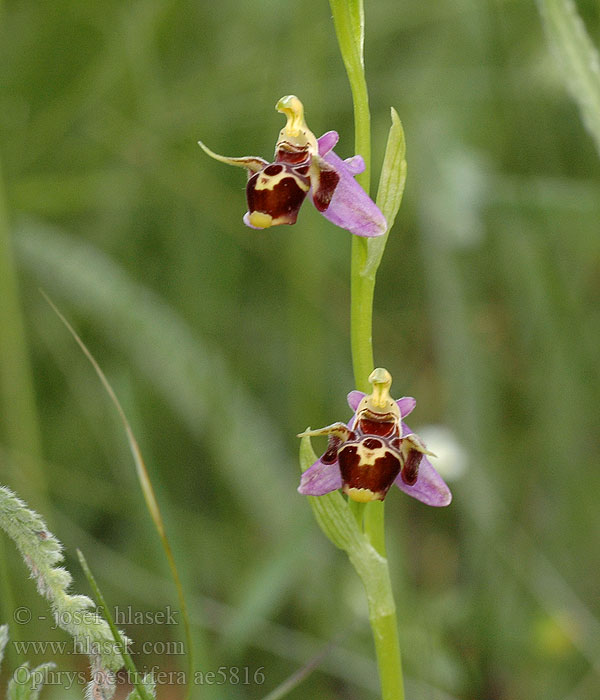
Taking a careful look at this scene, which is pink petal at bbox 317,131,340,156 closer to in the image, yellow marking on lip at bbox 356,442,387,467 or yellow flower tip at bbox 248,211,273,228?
yellow flower tip at bbox 248,211,273,228

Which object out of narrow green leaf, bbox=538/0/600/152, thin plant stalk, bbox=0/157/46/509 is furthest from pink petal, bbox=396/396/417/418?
thin plant stalk, bbox=0/157/46/509

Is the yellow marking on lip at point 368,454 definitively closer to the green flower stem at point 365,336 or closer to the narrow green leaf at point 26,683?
the green flower stem at point 365,336

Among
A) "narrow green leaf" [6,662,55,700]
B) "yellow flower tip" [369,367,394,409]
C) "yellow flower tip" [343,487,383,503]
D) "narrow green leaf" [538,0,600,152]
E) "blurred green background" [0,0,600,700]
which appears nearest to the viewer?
"narrow green leaf" [6,662,55,700]

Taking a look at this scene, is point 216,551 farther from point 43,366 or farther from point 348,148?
point 348,148

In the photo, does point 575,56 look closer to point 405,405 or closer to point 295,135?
point 295,135

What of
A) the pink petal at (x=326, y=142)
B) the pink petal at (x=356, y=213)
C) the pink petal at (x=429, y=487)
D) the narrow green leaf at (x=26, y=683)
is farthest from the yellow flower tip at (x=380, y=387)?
the narrow green leaf at (x=26, y=683)

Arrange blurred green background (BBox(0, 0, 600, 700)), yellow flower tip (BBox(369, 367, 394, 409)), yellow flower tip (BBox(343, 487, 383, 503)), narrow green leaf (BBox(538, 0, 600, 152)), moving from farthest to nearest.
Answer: blurred green background (BBox(0, 0, 600, 700)) < narrow green leaf (BBox(538, 0, 600, 152)) < yellow flower tip (BBox(369, 367, 394, 409)) < yellow flower tip (BBox(343, 487, 383, 503))

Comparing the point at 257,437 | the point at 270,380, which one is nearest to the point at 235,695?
the point at 257,437
